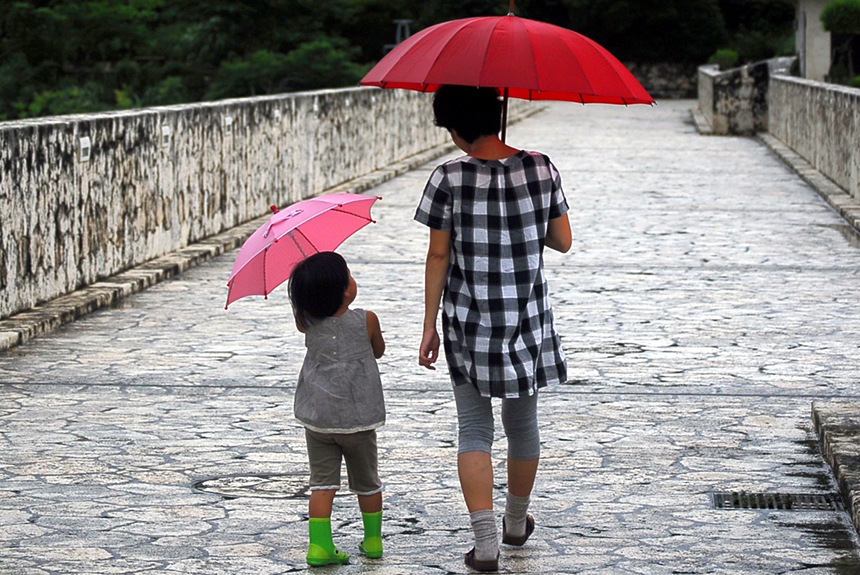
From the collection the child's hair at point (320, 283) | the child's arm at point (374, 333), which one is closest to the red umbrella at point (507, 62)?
the child's hair at point (320, 283)

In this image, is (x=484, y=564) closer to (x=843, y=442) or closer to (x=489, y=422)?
(x=489, y=422)

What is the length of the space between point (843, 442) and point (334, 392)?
2.02m

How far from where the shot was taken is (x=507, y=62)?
370 centimetres

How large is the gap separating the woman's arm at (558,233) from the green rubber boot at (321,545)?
101 cm

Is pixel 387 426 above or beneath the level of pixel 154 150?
beneath

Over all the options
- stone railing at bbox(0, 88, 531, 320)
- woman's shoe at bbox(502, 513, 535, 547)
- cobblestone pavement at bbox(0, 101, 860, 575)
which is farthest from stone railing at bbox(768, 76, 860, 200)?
woman's shoe at bbox(502, 513, 535, 547)

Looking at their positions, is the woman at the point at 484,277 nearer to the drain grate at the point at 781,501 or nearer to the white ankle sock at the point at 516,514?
the white ankle sock at the point at 516,514

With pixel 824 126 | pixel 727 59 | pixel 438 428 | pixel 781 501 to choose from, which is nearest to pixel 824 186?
pixel 824 126

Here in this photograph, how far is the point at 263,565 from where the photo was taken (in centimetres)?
377

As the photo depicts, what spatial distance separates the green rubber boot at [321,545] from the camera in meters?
3.73

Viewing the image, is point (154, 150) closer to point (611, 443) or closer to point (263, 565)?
point (611, 443)

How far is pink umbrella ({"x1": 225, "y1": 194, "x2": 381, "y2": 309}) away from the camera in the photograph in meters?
3.89

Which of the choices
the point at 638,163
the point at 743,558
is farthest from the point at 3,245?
the point at 638,163

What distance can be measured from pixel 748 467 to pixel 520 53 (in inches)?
74.1
